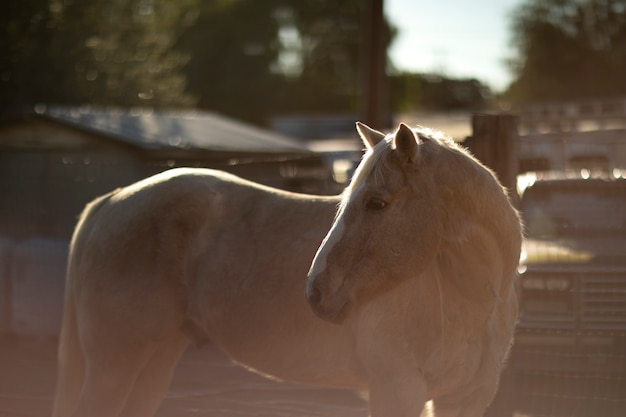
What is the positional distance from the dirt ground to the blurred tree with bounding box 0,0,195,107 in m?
13.5

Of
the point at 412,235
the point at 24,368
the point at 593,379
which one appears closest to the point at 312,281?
the point at 412,235

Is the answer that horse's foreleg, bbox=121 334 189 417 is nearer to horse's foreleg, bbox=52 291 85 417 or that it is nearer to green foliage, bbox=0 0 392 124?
Result: horse's foreleg, bbox=52 291 85 417

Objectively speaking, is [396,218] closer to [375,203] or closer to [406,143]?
[375,203]

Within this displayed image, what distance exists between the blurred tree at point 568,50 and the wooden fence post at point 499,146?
52.3 m

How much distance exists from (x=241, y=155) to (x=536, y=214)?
5.09 m

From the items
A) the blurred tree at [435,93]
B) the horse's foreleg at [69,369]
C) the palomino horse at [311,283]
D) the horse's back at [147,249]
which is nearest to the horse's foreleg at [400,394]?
the palomino horse at [311,283]

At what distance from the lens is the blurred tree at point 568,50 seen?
57.1m

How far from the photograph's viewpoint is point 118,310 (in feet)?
15.2

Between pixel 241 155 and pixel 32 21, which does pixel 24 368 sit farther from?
pixel 32 21

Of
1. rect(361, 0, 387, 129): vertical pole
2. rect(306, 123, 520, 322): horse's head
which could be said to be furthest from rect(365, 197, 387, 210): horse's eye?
rect(361, 0, 387, 129): vertical pole

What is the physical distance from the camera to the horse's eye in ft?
12.2

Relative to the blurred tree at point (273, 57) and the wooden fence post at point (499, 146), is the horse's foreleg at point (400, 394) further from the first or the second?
the blurred tree at point (273, 57)

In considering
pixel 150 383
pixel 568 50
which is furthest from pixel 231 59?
pixel 150 383

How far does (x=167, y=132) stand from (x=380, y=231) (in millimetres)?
11369
